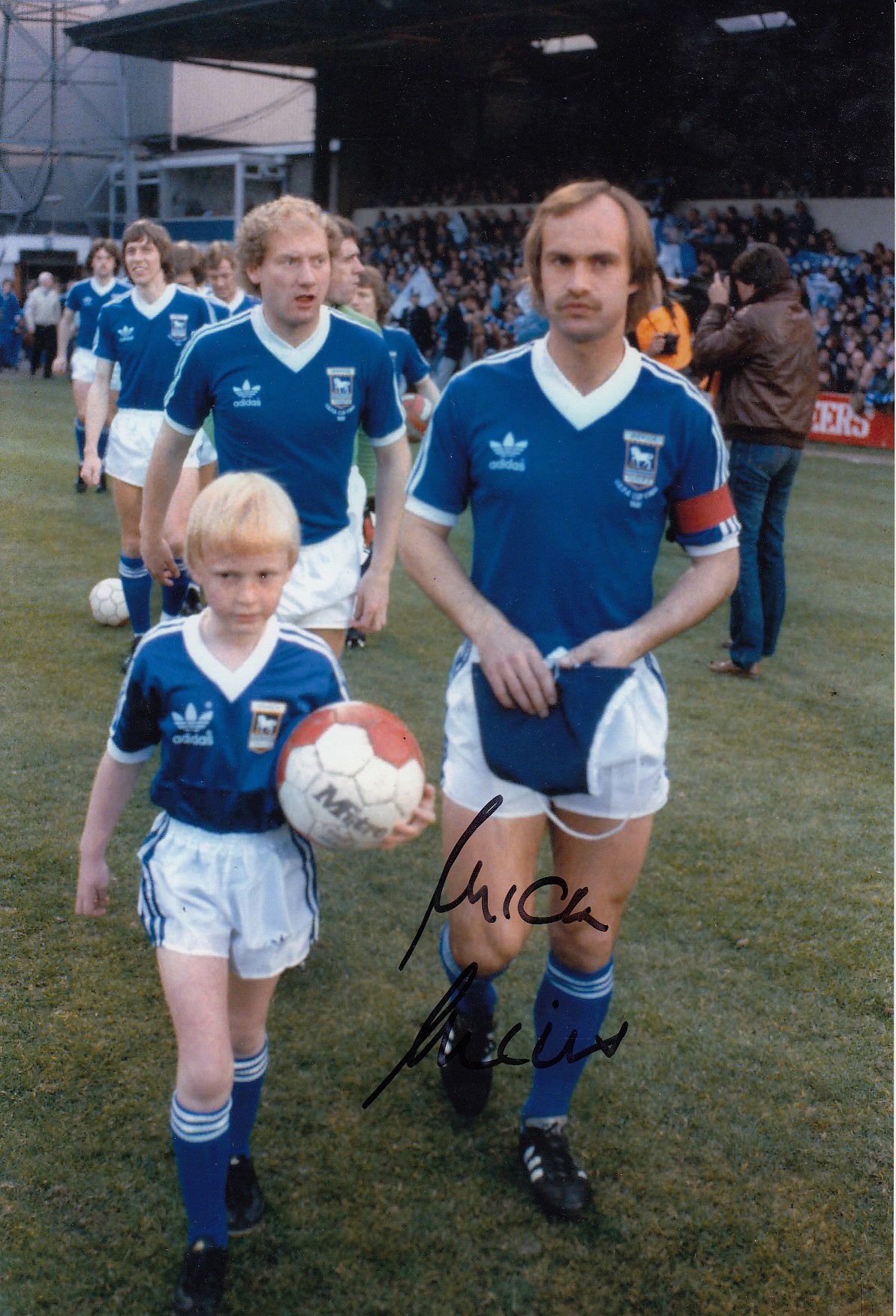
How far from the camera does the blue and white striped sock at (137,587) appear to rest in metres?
6.39

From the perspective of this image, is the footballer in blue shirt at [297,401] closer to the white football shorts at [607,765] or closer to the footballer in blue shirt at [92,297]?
the white football shorts at [607,765]

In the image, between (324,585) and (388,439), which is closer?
(324,585)

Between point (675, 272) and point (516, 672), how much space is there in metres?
20.4

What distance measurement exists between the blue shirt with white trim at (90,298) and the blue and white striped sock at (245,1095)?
30.3 feet

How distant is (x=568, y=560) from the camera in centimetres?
253

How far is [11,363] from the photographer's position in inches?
1061

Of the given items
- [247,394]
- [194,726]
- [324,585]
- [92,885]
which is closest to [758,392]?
[324,585]

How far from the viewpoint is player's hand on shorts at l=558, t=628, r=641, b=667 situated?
2447 mm

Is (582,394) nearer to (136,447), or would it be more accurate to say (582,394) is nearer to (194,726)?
(194,726)

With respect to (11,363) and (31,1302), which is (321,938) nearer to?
(31,1302)

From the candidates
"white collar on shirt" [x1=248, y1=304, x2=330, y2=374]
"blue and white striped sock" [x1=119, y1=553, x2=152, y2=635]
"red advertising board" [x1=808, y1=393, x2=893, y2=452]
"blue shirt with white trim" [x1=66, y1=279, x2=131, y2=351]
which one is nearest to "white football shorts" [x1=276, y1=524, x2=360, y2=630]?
"white collar on shirt" [x1=248, y1=304, x2=330, y2=374]

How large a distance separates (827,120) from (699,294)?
16.4 metres

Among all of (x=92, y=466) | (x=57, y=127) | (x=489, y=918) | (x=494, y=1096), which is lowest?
(x=494, y=1096)
